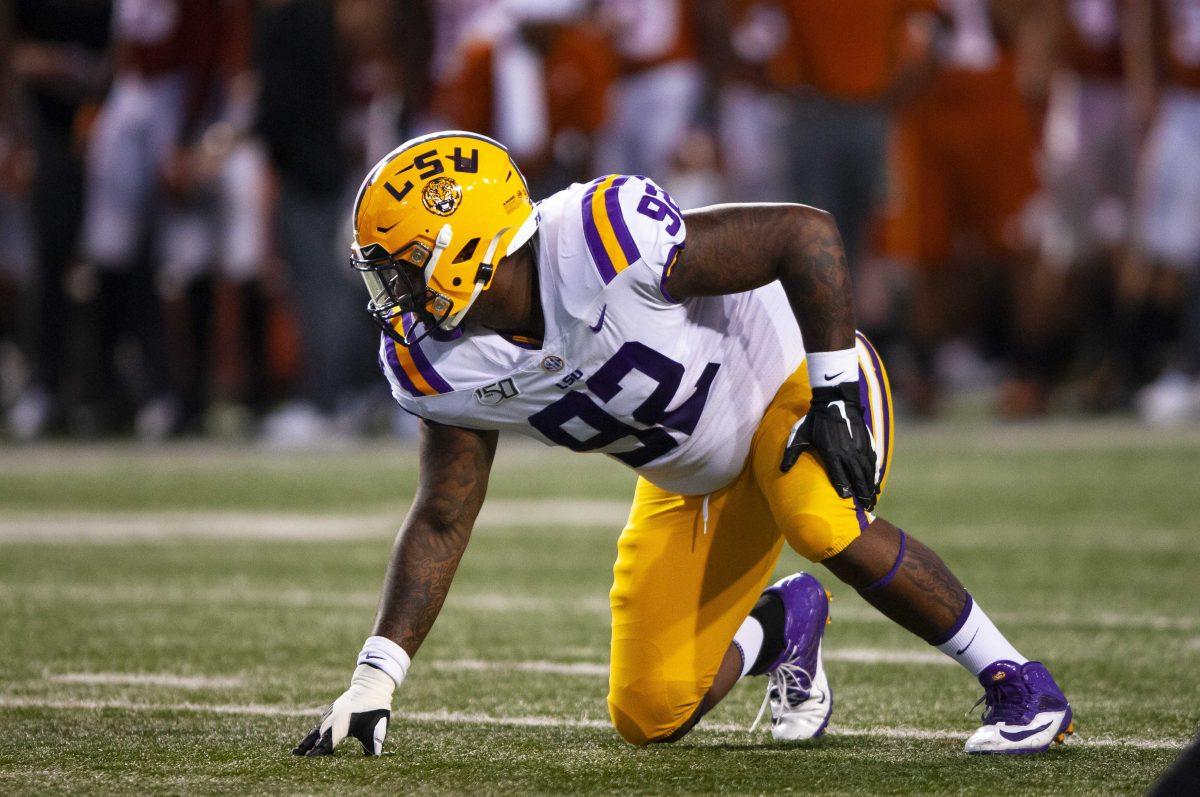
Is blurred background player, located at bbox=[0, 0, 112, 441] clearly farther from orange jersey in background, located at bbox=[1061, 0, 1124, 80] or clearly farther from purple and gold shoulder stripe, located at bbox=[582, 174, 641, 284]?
purple and gold shoulder stripe, located at bbox=[582, 174, 641, 284]

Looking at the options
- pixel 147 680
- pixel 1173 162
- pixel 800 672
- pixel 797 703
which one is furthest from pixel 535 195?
pixel 797 703

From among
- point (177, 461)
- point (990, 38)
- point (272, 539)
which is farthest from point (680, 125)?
point (272, 539)

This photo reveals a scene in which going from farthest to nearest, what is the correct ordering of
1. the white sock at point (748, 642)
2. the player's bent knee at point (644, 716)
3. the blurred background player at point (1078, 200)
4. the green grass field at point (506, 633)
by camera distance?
the blurred background player at point (1078, 200)
the white sock at point (748, 642)
the player's bent knee at point (644, 716)
the green grass field at point (506, 633)

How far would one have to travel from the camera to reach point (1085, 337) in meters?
11.0

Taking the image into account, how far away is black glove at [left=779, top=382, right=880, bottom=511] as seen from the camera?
3.33 m

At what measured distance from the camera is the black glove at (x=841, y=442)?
3.33 meters

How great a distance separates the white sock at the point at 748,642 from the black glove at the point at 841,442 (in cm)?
56

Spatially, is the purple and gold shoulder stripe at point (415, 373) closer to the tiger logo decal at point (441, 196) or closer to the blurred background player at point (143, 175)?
the tiger logo decal at point (441, 196)

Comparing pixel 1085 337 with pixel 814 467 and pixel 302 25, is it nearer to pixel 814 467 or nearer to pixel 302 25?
pixel 302 25

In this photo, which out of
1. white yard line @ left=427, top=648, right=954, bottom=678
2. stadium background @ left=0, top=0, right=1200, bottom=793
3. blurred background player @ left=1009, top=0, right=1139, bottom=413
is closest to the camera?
white yard line @ left=427, top=648, right=954, bottom=678

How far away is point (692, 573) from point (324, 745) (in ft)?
2.82

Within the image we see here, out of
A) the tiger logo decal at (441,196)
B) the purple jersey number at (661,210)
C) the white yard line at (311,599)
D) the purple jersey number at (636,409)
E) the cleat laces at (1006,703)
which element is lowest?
the white yard line at (311,599)

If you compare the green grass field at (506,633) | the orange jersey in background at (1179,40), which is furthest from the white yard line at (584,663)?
the orange jersey in background at (1179,40)

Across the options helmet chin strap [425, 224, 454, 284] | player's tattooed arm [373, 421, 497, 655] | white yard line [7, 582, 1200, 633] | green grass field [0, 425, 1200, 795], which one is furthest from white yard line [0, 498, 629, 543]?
helmet chin strap [425, 224, 454, 284]
